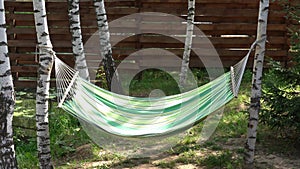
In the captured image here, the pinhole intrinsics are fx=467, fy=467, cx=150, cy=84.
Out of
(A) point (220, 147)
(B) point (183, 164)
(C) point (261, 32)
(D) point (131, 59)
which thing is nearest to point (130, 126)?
(B) point (183, 164)

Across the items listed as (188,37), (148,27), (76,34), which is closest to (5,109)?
(76,34)

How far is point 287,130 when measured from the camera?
14.3ft

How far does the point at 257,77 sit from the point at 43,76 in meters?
1.56

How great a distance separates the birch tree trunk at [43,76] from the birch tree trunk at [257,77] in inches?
58.3

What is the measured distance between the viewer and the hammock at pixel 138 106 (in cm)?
332

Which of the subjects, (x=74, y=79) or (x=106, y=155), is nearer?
(x=74, y=79)

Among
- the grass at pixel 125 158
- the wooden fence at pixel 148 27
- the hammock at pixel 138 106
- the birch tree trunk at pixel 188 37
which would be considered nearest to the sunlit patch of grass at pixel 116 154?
the grass at pixel 125 158

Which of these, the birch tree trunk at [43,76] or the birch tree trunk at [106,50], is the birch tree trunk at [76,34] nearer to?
the birch tree trunk at [106,50]

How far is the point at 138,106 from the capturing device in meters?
4.03

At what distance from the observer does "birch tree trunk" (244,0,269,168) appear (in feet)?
11.1

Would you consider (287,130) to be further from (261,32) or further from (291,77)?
(261,32)

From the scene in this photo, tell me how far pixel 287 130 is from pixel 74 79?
6.90ft

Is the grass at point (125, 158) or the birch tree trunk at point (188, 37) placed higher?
the birch tree trunk at point (188, 37)

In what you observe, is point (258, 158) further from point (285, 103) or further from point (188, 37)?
point (188, 37)
